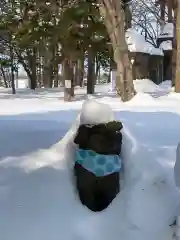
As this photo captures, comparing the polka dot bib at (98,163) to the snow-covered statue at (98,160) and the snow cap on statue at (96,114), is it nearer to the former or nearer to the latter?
the snow-covered statue at (98,160)

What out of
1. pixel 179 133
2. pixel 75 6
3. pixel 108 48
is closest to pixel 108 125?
pixel 179 133

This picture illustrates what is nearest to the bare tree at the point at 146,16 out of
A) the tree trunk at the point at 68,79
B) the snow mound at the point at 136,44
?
the snow mound at the point at 136,44

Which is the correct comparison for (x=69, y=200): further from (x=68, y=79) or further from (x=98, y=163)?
(x=68, y=79)

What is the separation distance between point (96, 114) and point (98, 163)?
0.47 metres

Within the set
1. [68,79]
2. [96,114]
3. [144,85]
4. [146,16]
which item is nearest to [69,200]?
[96,114]

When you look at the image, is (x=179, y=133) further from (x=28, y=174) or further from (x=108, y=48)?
(x=108, y=48)

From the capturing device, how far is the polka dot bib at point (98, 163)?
4.41m

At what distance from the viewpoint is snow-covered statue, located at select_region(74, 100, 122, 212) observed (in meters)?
4.42

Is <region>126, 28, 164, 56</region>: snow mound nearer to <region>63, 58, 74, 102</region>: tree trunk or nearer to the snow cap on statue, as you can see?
<region>63, 58, 74, 102</region>: tree trunk

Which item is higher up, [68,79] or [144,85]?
[68,79]

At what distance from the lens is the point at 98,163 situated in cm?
441

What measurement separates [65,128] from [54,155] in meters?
2.67

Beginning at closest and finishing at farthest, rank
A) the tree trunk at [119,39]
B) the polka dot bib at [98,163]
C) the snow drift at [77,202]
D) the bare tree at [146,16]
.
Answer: the snow drift at [77,202] → the polka dot bib at [98,163] → the tree trunk at [119,39] → the bare tree at [146,16]

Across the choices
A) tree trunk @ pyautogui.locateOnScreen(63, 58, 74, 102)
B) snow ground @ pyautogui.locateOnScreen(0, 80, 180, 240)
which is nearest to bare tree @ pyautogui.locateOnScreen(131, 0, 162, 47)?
tree trunk @ pyautogui.locateOnScreen(63, 58, 74, 102)
